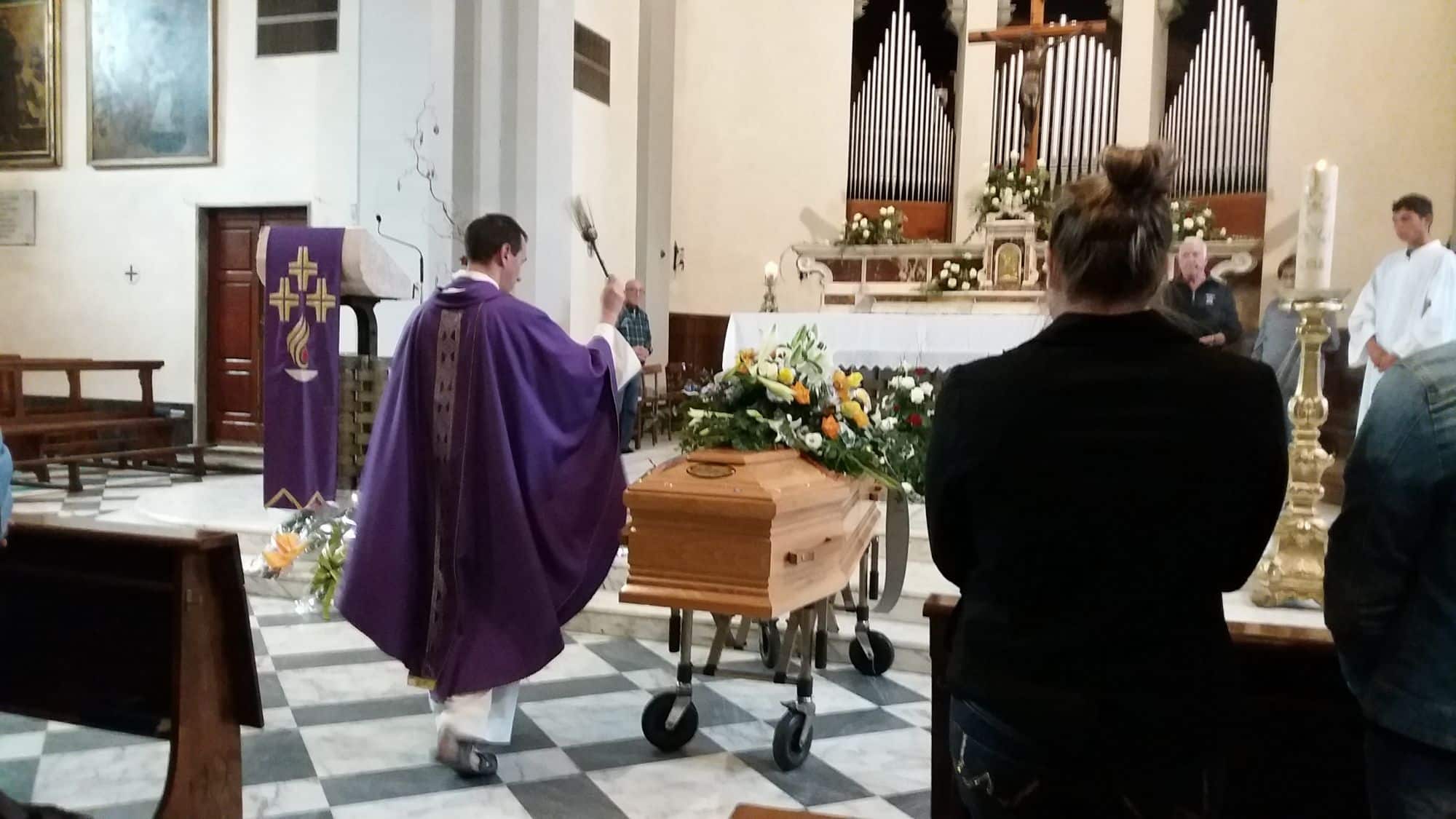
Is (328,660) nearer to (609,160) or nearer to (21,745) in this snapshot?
(21,745)

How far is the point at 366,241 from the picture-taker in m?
5.14

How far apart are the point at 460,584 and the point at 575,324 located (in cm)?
673

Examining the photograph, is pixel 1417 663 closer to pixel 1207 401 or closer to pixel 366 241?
pixel 1207 401

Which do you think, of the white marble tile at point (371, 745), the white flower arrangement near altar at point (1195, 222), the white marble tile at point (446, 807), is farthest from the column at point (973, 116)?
the white marble tile at point (446, 807)

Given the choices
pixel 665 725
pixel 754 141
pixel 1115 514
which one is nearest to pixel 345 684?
pixel 665 725

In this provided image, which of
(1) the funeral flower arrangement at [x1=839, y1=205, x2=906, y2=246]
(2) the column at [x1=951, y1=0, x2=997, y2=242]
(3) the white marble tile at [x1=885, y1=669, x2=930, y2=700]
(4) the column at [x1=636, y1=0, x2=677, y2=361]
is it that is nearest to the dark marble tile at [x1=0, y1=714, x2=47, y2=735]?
(3) the white marble tile at [x1=885, y1=669, x2=930, y2=700]

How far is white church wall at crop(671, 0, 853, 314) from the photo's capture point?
34.6 ft

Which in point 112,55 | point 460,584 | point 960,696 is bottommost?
point 460,584

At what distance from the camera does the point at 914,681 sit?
410cm

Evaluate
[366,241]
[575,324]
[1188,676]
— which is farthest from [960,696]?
[575,324]

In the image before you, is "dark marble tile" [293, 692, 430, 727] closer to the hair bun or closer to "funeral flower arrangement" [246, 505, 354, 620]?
"funeral flower arrangement" [246, 505, 354, 620]

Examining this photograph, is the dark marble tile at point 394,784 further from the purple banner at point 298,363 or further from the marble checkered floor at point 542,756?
the purple banner at point 298,363

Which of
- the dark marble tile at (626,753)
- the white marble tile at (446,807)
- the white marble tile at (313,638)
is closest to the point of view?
the white marble tile at (446,807)

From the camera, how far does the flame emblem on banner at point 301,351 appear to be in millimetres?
5148
